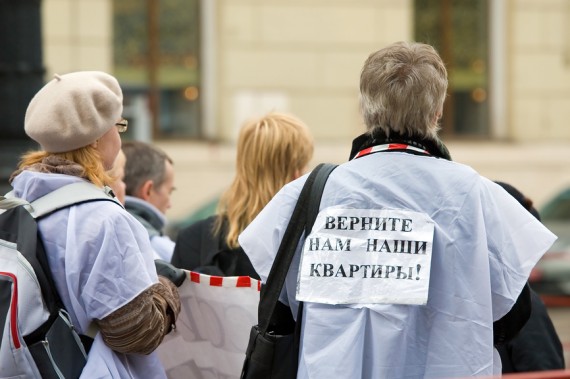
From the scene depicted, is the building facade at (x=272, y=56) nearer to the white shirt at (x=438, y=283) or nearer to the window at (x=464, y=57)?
the window at (x=464, y=57)

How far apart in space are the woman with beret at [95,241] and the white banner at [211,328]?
37 cm

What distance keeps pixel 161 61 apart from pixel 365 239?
508 inches

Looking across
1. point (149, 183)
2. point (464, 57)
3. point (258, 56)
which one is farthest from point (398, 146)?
point (464, 57)

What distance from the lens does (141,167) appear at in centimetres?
417

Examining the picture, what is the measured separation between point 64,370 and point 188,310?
0.78 metres

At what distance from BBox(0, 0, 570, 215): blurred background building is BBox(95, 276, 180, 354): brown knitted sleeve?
36.6 ft

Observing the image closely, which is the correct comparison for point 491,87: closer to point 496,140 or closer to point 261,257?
point 496,140

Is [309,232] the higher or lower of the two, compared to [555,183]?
higher

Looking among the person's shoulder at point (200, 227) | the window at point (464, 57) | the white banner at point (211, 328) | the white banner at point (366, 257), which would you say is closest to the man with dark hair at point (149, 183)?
the person's shoulder at point (200, 227)

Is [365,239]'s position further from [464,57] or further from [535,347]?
[464,57]

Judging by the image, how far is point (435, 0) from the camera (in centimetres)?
1616

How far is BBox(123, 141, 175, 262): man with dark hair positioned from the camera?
4.05 m

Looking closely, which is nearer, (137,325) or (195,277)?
(137,325)

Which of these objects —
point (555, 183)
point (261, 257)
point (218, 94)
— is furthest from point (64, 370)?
point (555, 183)
